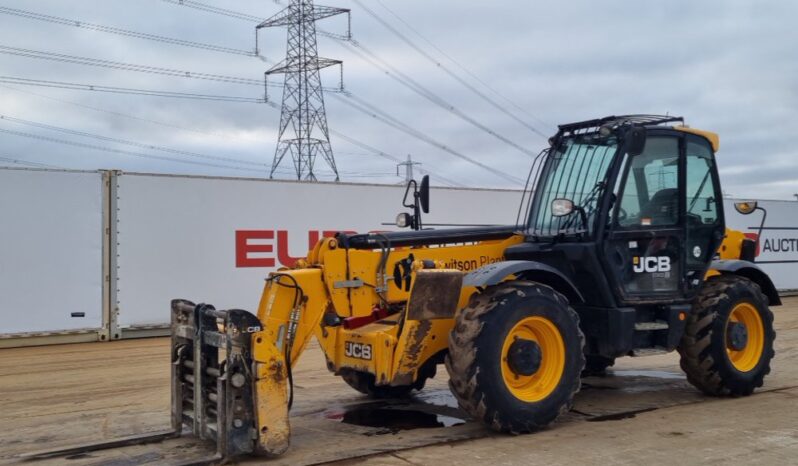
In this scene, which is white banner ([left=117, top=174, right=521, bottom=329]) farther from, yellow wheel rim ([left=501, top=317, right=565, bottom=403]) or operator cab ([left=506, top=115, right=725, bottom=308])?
yellow wheel rim ([left=501, top=317, right=565, bottom=403])

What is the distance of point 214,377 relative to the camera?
5.59 metres

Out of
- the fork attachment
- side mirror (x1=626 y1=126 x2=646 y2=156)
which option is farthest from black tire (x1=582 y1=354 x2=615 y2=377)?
the fork attachment

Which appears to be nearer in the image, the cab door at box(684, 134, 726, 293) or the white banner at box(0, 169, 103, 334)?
the cab door at box(684, 134, 726, 293)

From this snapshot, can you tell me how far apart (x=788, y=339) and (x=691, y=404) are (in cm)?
593

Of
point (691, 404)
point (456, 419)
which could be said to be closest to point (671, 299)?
point (691, 404)

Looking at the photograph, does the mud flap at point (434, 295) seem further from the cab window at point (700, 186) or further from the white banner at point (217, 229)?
the white banner at point (217, 229)

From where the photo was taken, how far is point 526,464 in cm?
515

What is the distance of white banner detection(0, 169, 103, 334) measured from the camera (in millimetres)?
12109

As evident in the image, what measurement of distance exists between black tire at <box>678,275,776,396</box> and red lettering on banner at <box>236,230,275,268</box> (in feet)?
27.3

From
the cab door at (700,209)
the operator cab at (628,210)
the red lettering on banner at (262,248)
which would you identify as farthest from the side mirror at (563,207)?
the red lettering on banner at (262,248)

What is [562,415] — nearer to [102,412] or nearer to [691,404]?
[691,404]

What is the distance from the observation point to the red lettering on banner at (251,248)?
45.3ft

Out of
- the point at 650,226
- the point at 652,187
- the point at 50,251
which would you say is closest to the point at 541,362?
the point at 650,226

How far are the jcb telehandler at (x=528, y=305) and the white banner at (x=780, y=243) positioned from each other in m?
12.8
